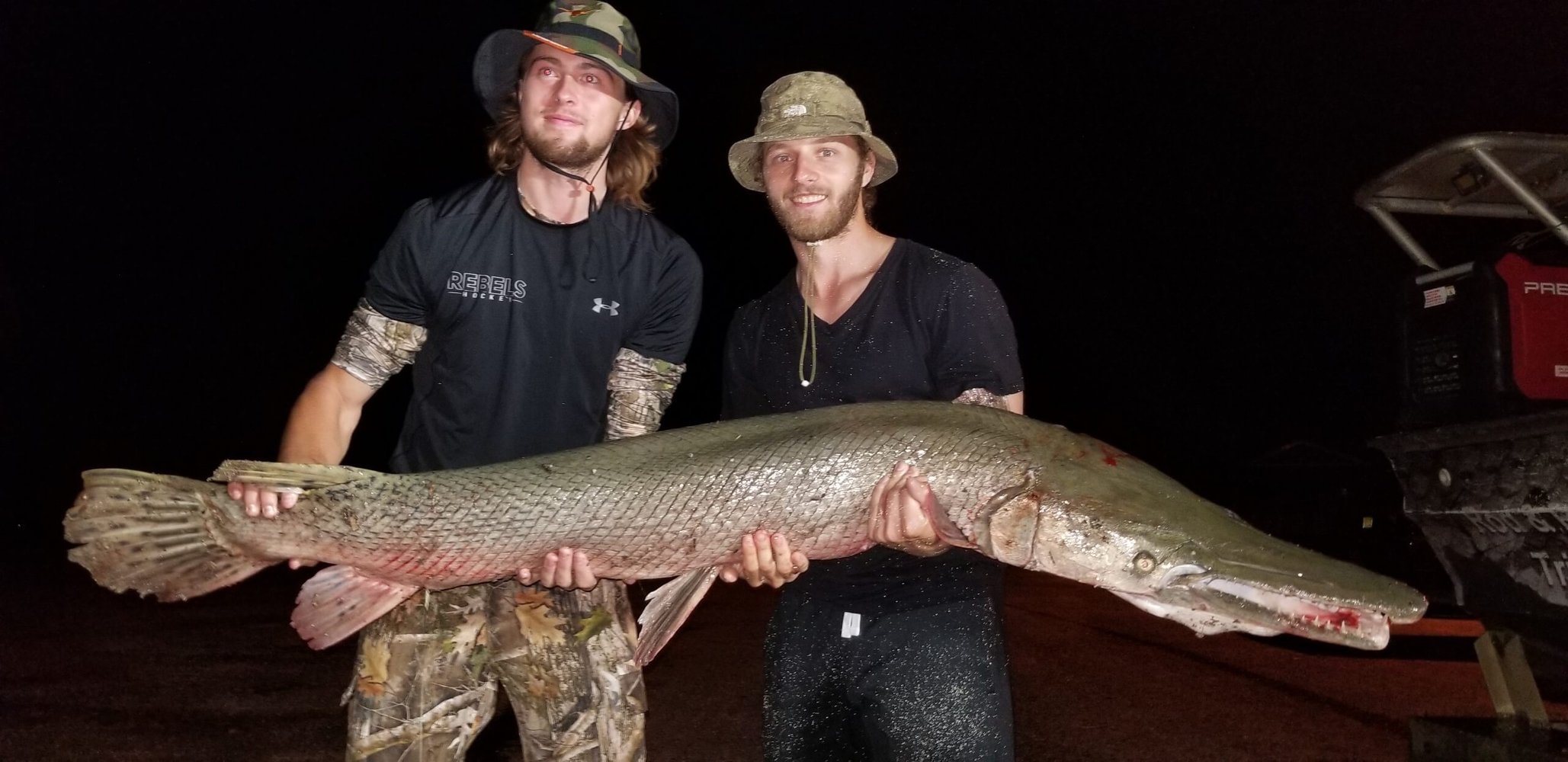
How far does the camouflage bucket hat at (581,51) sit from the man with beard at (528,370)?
11 millimetres

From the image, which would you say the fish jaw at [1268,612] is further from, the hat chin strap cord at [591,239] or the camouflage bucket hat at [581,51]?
the camouflage bucket hat at [581,51]

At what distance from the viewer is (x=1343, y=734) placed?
581 centimetres

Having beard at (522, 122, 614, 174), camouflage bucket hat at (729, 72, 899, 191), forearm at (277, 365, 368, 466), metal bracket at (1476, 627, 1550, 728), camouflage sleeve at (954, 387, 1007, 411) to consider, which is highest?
camouflage bucket hat at (729, 72, 899, 191)

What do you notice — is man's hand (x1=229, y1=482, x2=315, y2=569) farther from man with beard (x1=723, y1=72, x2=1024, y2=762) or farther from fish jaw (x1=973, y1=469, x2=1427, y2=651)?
fish jaw (x1=973, y1=469, x2=1427, y2=651)

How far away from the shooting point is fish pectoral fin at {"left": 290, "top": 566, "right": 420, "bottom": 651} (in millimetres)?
3121

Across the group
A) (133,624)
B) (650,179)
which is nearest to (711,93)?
(133,624)

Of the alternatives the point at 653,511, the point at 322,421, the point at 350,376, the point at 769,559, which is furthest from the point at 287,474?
the point at 769,559

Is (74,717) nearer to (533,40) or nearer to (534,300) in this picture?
(534,300)

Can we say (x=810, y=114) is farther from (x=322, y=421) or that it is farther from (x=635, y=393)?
(x=322, y=421)

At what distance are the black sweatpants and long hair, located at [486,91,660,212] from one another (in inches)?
70.4

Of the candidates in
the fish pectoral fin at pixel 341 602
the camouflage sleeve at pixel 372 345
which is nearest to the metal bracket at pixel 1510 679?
the fish pectoral fin at pixel 341 602

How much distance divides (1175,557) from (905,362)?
103cm

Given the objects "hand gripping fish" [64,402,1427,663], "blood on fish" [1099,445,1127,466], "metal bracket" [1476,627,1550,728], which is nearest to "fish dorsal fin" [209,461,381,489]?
"hand gripping fish" [64,402,1427,663]

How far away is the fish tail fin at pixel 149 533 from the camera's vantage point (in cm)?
308
